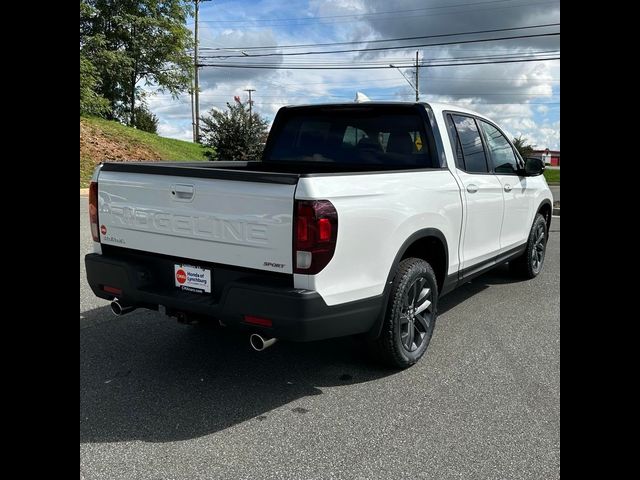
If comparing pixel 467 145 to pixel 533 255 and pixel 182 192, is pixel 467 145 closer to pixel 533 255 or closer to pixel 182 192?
pixel 533 255

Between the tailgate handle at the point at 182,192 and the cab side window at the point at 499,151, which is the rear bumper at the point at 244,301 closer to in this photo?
the tailgate handle at the point at 182,192

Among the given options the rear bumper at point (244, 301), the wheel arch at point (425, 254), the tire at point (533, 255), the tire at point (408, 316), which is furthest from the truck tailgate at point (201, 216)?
the tire at point (533, 255)

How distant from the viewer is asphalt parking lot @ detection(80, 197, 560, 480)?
268 cm

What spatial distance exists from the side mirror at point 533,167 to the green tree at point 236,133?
1214 cm

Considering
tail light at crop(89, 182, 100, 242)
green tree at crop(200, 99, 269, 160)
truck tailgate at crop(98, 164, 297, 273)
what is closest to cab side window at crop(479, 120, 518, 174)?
truck tailgate at crop(98, 164, 297, 273)

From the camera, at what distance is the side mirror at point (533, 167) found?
18.3ft

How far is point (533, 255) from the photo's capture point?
640 centimetres

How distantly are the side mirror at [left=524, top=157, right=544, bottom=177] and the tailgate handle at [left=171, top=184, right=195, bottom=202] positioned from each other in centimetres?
378

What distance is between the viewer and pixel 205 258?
3281 millimetres

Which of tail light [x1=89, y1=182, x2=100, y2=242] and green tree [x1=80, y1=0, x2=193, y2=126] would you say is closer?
tail light [x1=89, y1=182, x2=100, y2=242]

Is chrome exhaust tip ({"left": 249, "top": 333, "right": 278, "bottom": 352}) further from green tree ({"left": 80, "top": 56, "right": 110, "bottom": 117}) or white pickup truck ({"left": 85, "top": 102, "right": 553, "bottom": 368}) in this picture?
green tree ({"left": 80, "top": 56, "right": 110, "bottom": 117})

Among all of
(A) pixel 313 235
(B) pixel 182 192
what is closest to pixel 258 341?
(A) pixel 313 235
